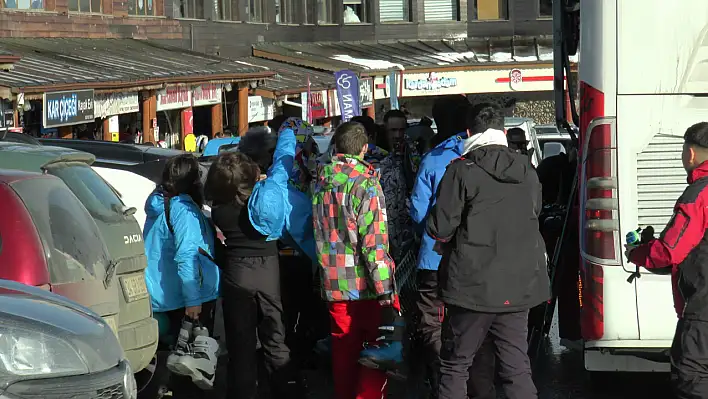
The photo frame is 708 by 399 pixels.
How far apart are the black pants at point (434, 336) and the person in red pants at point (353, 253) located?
406 millimetres

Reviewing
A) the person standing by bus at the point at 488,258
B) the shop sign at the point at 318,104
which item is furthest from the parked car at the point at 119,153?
the shop sign at the point at 318,104

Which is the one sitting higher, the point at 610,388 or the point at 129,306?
the point at 129,306

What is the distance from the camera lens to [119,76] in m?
20.8

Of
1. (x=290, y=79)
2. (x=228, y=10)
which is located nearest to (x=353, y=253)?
(x=290, y=79)

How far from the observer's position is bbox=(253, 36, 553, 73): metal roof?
38.4 m

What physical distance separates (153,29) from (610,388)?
23992mm

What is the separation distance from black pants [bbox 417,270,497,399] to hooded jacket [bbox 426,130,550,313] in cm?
119

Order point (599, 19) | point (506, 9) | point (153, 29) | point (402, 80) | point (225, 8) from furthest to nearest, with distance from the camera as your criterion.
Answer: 1. point (506, 9)
2. point (402, 80)
3. point (225, 8)
4. point (153, 29)
5. point (599, 19)

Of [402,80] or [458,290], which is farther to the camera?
[402,80]

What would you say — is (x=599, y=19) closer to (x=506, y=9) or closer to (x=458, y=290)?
(x=458, y=290)

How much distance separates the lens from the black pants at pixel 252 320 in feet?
24.5

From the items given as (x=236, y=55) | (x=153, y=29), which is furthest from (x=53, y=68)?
(x=236, y=55)

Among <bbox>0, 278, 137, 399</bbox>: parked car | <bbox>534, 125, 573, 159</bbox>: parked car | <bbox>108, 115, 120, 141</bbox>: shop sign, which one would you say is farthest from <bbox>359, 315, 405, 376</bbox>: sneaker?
<bbox>108, 115, 120, 141</bbox>: shop sign

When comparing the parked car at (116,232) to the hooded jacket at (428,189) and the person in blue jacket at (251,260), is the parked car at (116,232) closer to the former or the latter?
the person in blue jacket at (251,260)
